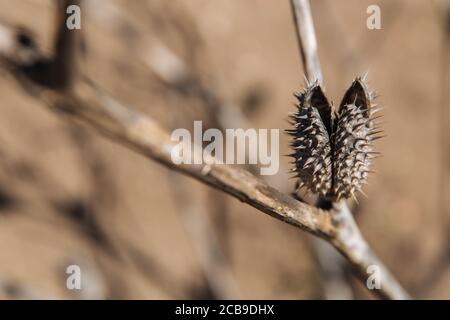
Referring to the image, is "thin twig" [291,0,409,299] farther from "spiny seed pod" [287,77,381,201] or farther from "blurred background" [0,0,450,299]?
"blurred background" [0,0,450,299]

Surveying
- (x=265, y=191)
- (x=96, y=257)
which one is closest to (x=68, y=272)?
(x=96, y=257)

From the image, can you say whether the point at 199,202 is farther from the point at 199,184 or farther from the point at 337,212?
the point at 337,212

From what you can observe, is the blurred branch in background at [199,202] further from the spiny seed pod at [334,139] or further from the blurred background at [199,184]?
the spiny seed pod at [334,139]

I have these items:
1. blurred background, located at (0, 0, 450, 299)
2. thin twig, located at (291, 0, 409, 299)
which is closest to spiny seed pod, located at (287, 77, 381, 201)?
thin twig, located at (291, 0, 409, 299)

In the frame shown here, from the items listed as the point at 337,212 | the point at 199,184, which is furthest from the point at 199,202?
the point at 337,212

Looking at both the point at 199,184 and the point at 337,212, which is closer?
the point at 337,212

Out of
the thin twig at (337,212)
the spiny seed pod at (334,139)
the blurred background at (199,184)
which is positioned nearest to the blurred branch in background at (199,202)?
the blurred background at (199,184)

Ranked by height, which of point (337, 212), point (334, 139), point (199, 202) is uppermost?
point (199, 202)
